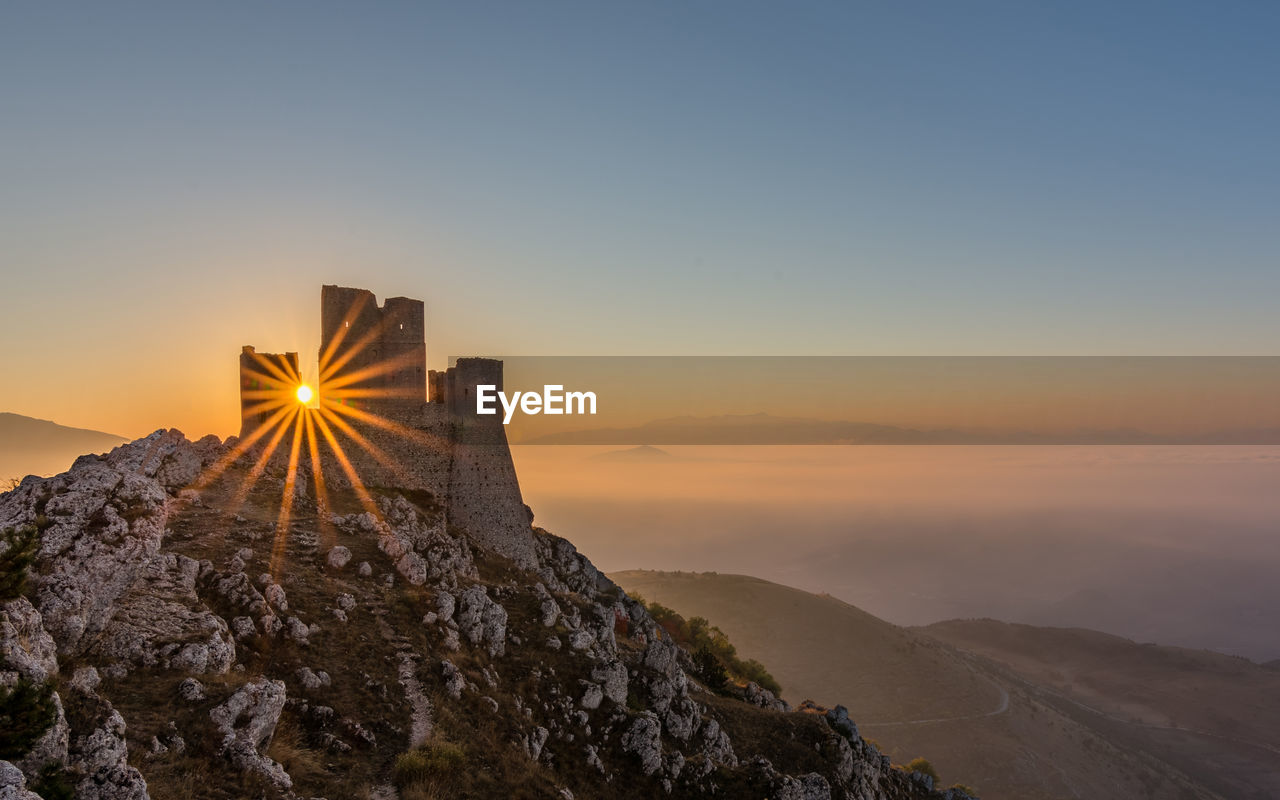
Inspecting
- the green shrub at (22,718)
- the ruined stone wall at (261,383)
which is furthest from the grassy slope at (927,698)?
the green shrub at (22,718)

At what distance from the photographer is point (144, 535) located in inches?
792

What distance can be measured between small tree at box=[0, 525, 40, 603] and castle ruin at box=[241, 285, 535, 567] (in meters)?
20.9

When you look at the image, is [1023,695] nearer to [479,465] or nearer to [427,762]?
[479,465]

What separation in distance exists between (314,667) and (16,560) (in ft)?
29.0

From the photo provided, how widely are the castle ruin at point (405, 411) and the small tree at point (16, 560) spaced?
20.9 metres

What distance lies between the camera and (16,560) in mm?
15016

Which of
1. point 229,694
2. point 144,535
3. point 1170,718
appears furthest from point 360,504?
point 1170,718

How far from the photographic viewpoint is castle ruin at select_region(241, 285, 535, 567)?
38.7 meters

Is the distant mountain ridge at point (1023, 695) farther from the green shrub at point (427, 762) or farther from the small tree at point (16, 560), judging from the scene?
the small tree at point (16, 560)

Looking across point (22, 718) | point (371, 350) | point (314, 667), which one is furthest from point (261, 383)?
point (22, 718)

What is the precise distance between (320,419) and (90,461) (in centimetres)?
1362

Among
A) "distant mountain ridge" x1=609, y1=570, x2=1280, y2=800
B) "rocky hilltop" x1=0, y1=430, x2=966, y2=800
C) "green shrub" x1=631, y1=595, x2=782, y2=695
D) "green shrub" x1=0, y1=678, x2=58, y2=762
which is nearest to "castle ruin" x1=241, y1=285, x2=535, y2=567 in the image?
"rocky hilltop" x1=0, y1=430, x2=966, y2=800

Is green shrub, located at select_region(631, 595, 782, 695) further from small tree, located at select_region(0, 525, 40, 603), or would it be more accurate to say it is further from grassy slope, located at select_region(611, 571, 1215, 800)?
small tree, located at select_region(0, 525, 40, 603)

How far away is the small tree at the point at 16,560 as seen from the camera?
1436 cm
